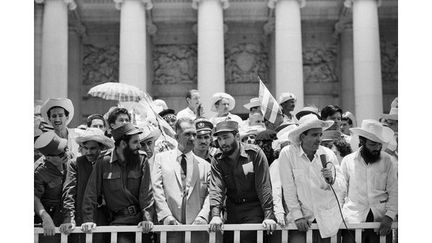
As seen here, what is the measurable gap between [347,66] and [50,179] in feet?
104

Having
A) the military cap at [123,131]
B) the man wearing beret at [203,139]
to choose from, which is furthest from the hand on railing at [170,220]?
the man wearing beret at [203,139]

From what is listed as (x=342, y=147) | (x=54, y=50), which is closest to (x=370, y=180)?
(x=342, y=147)

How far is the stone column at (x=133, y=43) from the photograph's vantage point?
35.3 metres

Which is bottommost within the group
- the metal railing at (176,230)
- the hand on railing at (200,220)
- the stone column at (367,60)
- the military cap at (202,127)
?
the metal railing at (176,230)

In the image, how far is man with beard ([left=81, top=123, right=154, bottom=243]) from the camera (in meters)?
10.8

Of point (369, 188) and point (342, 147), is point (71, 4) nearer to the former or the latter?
point (342, 147)

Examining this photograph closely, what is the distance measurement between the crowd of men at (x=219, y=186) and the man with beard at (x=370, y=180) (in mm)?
16

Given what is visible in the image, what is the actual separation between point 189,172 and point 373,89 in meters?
25.2

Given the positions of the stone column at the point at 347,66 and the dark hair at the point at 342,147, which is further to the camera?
the stone column at the point at 347,66

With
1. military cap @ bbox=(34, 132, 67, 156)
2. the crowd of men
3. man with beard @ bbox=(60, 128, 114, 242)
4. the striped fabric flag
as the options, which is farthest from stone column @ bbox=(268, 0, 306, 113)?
military cap @ bbox=(34, 132, 67, 156)

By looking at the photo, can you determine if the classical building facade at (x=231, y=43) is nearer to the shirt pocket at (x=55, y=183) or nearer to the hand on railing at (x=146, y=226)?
the shirt pocket at (x=55, y=183)

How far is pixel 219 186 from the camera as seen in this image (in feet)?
36.2

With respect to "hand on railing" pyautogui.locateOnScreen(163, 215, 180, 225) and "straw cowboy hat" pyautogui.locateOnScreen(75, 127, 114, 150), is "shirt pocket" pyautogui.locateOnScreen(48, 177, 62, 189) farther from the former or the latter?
"hand on railing" pyautogui.locateOnScreen(163, 215, 180, 225)
